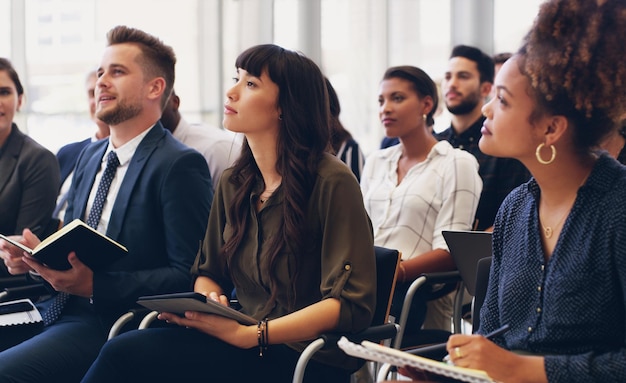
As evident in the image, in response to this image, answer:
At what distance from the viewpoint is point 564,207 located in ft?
5.69

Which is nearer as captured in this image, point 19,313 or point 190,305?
point 190,305

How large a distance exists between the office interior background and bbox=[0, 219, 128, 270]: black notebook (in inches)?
110

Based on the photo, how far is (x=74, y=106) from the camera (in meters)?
5.16

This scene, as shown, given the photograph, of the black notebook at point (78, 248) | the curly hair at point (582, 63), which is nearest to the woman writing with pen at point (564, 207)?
the curly hair at point (582, 63)

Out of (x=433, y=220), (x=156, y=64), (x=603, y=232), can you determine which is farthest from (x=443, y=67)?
(x=603, y=232)

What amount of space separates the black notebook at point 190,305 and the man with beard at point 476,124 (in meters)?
1.56

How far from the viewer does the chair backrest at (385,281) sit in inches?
89.6

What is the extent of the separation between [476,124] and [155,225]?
1.96m

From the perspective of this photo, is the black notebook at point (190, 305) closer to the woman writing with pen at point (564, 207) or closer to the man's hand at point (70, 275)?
the man's hand at point (70, 275)

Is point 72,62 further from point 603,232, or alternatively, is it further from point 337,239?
point 603,232

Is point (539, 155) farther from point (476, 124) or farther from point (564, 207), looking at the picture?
point (476, 124)

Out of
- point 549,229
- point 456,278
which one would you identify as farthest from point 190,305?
point 456,278

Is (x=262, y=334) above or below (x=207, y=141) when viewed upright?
below

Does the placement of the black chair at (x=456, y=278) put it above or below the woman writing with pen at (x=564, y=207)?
below
